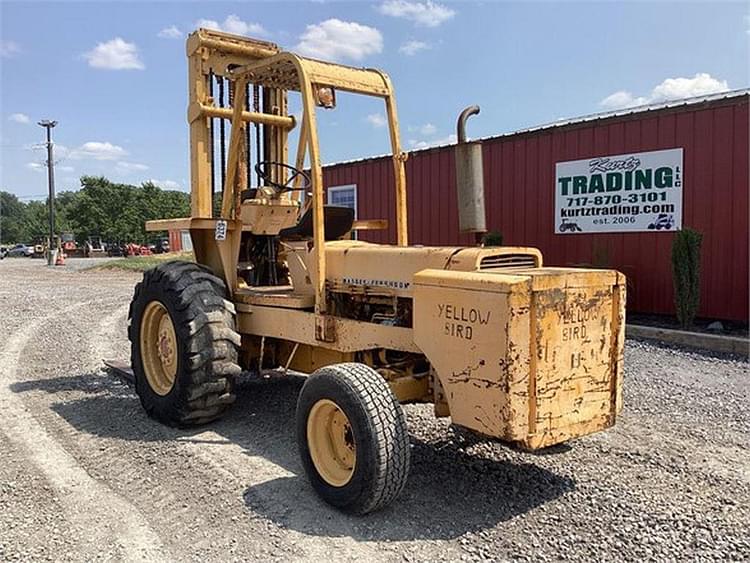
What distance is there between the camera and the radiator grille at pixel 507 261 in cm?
404

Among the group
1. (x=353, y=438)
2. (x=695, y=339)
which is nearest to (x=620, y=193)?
(x=695, y=339)

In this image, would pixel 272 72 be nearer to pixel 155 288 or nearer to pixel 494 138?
pixel 155 288

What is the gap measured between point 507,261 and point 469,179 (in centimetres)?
69

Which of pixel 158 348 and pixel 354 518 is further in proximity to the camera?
pixel 158 348

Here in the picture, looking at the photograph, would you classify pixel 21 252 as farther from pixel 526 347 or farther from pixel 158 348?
pixel 526 347

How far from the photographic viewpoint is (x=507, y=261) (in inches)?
165

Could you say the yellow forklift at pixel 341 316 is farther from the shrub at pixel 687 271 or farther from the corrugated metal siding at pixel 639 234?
the shrub at pixel 687 271

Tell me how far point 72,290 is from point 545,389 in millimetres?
17604

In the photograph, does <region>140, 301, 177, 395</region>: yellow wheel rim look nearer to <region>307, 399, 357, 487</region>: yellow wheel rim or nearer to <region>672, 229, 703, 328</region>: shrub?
<region>307, 399, 357, 487</region>: yellow wheel rim

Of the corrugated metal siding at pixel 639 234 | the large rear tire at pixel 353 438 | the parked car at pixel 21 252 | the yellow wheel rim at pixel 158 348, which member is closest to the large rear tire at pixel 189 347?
the yellow wheel rim at pixel 158 348

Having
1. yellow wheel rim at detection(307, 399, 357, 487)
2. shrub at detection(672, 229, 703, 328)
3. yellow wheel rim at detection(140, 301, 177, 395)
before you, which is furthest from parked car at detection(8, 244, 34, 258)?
yellow wheel rim at detection(307, 399, 357, 487)

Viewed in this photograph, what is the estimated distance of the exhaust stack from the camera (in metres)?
3.69

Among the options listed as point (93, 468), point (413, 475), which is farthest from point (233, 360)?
point (413, 475)

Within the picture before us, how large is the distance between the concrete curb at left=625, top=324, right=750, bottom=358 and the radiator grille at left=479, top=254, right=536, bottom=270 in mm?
5438
